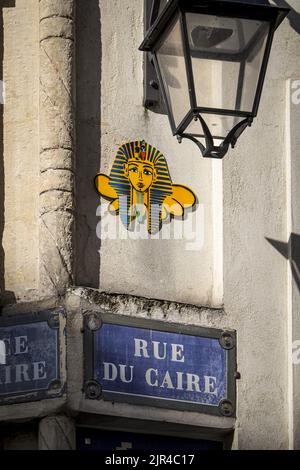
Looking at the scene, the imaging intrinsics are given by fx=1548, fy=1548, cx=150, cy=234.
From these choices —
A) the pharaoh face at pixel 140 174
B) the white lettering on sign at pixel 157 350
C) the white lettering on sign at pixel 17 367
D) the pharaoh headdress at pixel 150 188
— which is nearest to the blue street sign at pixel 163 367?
the white lettering on sign at pixel 157 350

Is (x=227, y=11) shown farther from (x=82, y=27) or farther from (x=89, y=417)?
(x=89, y=417)

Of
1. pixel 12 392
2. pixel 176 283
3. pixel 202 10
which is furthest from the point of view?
pixel 176 283

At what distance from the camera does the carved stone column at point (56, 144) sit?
324 inches

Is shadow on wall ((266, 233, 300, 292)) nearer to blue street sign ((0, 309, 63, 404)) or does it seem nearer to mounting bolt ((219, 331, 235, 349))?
mounting bolt ((219, 331, 235, 349))

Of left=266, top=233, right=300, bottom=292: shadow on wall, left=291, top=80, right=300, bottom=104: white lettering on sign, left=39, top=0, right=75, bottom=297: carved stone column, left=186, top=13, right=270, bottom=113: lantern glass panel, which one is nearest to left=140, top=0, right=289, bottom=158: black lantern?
left=186, top=13, right=270, bottom=113: lantern glass panel

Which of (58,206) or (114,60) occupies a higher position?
(114,60)

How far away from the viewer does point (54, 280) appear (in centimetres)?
818

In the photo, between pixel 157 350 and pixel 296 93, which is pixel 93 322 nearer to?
pixel 157 350

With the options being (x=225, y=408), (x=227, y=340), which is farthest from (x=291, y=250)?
(x=225, y=408)

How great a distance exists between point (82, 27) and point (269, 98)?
1.19 metres

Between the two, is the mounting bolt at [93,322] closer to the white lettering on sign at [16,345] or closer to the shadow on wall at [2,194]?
the white lettering on sign at [16,345]

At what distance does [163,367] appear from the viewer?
827 centimetres

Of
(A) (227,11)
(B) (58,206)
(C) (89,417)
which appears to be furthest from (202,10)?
(C) (89,417)

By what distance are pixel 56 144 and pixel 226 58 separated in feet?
4.39
